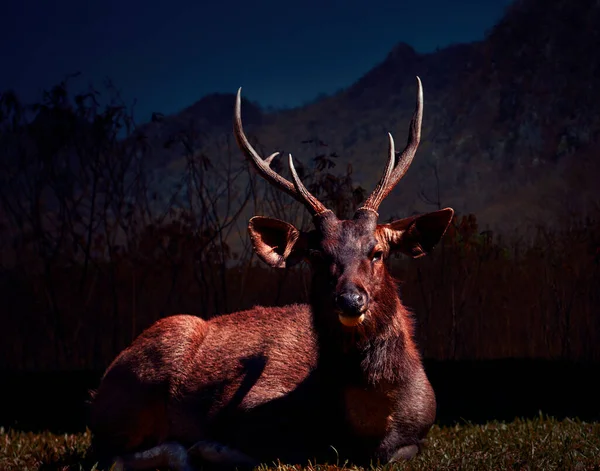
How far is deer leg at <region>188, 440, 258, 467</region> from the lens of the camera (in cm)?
492

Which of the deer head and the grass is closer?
the deer head

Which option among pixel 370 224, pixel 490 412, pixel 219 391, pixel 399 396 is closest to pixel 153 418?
pixel 219 391

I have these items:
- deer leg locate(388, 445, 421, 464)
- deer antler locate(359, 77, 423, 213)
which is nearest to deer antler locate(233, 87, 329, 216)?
deer antler locate(359, 77, 423, 213)

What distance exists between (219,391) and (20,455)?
1.76 m

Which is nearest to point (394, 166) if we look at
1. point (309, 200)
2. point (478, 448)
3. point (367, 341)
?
point (309, 200)

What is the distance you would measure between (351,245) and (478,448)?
181 cm

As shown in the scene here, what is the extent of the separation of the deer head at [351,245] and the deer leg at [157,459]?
1.41 meters

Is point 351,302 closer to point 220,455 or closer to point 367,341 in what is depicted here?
point 367,341

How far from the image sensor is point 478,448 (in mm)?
5227

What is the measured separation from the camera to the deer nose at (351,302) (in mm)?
4137

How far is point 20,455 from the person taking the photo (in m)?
5.81

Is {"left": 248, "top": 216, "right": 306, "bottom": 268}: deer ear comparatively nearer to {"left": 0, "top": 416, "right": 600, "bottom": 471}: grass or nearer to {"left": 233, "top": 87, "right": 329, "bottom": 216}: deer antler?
{"left": 233, "top": 87, "right": 329, "bottom": 216}: deer antler

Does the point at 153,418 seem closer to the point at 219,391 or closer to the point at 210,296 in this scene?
the point at 219,391

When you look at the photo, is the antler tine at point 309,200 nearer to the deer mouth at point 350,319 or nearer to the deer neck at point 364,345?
the deer neck at point 364,345
